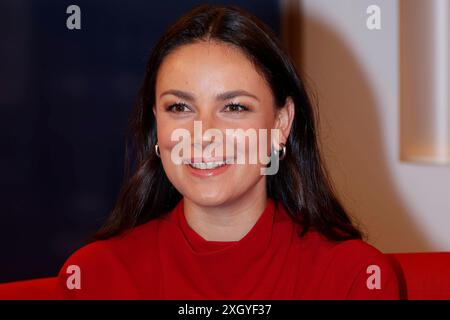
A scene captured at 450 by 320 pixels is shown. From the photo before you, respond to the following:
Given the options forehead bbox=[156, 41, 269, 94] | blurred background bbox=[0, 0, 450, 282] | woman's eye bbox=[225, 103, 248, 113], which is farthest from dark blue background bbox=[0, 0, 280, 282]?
woman's eye bbox=[225, 103, 248, 113]

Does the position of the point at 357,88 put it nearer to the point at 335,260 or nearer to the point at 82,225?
the point at 82,225

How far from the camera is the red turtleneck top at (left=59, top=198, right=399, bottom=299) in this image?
1169 mm

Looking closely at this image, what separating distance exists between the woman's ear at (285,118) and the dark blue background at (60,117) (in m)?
0.87

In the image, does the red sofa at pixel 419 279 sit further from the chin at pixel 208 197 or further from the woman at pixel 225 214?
the chin at pixel 208 197

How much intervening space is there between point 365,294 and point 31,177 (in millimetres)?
1051

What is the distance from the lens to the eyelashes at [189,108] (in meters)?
1.14

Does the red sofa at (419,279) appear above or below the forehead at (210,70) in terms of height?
below

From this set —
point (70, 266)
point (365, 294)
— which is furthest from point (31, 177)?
point (365, 294)

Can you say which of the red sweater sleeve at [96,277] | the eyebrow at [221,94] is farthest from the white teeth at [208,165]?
the red sweater sleeve at [96,277]

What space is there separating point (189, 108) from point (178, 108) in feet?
0.07

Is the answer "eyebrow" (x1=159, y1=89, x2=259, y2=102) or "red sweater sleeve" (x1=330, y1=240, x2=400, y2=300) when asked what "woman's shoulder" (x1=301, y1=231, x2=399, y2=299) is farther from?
"eyebrow" (x1=159, y1=89, x2=259, y2=102)

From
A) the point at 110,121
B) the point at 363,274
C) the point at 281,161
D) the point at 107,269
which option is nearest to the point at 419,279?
the point at 363,274

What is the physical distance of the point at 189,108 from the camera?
3.78ft

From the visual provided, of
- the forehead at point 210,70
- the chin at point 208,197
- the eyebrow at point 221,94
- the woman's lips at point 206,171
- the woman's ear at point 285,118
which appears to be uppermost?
the forehead at point 210,70
